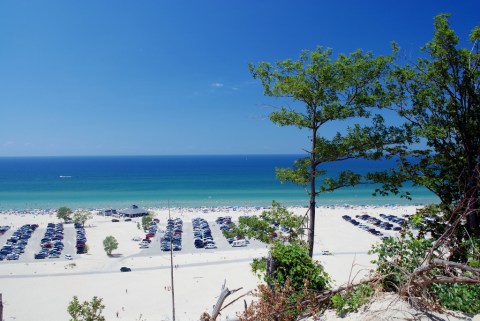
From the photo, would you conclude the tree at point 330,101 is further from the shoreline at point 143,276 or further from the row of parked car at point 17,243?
the row of parked car at point 17,243

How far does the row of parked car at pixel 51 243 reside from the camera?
96.9 feet

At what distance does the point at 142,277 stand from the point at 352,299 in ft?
71.4

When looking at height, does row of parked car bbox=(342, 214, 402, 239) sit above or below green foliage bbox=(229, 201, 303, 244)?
below

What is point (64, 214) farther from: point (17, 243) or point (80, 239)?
point (80, 239)

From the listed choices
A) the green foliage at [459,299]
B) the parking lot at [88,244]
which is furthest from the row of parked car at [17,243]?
the green foliage at [459,299]

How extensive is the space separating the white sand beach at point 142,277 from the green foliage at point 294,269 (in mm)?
8104

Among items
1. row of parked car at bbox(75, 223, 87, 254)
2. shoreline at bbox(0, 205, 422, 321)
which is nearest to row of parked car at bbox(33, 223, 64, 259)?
shoreline at bbox(0, 205, 422, 321)

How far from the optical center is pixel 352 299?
394 cm

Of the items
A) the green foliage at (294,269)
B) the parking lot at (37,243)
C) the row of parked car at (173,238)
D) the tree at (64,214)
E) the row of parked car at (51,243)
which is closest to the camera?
the green foliage at (294,269)

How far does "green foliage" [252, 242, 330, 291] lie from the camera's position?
5.00m

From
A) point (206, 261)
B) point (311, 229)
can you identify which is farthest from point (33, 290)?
point (311, 229)

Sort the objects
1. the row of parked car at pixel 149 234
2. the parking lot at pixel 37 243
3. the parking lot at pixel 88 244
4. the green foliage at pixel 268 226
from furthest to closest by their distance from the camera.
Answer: the row of parked car at pixel 149 234
the parking lot at pixel 88 244
the parking lot at pixel 37 243
the green foliage at pixel 268 226

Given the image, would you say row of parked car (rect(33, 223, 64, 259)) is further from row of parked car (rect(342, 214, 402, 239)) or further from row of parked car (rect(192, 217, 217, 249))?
row of parked car (rect(342, 214, 402, 239))

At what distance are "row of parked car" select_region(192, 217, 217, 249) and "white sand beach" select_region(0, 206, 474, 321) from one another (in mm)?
992
